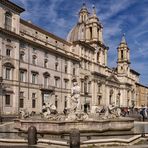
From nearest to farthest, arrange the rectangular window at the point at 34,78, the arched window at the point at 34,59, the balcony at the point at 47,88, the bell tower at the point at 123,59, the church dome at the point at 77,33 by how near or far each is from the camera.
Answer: the rectangular window at the point at 34,78 < the arched window at the point at 34,59 < the balcony at the point at 47,88 < the church dome at the point at 77,33 < the bell tower at the point at 123,59

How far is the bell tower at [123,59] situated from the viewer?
341 feet

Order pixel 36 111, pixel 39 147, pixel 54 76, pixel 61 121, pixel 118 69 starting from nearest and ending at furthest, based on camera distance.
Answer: pixel 39 147, pixel 61 121, pixel 36 111, pixel 54 76, pixel 118 69

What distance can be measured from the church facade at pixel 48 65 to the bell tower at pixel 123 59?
11.4m

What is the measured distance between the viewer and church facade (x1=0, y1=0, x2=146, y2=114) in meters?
45.8

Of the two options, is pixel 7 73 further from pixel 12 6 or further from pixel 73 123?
pixel 73 123

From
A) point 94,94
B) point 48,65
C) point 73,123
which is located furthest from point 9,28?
point 94,94

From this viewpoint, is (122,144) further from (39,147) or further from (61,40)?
(61,40)

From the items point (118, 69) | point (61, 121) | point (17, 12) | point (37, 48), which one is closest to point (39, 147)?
point (61, 121)

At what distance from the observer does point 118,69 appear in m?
105

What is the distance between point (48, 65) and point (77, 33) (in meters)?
23.0

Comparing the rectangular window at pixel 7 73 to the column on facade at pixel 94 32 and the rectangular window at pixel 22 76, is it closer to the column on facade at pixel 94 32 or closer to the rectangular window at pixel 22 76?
the rectangular window at pixel 22 76

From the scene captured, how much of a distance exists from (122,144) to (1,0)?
105ft

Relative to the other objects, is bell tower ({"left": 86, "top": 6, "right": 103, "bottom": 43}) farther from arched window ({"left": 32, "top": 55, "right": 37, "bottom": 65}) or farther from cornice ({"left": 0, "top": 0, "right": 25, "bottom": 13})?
cornice ({"left": 0, "top": 0, "right": 25, "bottom": 13})

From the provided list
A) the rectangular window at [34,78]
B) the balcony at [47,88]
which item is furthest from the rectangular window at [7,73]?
the balcony at [47,88]
